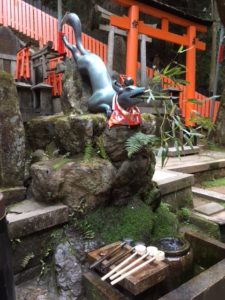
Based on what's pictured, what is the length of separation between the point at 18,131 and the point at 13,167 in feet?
1.35

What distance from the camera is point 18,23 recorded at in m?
10.8

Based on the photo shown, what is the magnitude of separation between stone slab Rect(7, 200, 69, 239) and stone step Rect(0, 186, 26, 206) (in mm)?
117

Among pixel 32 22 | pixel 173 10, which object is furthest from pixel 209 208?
pixel 32 22

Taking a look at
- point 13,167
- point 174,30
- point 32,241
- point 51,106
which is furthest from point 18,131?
point 174,30

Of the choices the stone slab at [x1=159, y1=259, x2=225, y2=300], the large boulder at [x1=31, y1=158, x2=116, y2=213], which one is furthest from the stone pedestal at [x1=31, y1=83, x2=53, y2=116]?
the stone slab at [x1=159, y1=259, x2=225, y2=300]

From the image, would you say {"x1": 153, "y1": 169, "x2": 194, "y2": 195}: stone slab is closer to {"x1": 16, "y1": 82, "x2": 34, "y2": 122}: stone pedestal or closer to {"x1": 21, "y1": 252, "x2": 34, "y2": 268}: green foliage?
{"x1": 21, "y1": 252, "x2": 34, "y2": 268}: green foliage

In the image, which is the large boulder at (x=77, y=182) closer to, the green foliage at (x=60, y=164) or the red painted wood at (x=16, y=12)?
the green foliage at (x=60, y=164)

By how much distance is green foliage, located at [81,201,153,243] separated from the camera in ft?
10.4

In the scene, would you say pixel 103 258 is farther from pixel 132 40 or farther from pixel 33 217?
pixel 132 40

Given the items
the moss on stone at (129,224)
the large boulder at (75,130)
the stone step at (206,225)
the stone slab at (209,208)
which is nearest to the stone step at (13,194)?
the large boulder at (75,130)

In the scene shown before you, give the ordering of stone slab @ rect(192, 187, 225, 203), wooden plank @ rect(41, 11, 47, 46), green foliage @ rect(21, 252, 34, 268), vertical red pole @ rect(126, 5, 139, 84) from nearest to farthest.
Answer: green foliage @ rect(21, 252, 34, 268), stone slab @ rect(192, 187, 225, 203), vertical red pole @ rect(126, 5, 139, 84), wooden plank @ rect(41, 11, 47, 46)

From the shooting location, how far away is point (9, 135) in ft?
10.8

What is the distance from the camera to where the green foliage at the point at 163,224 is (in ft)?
11.5

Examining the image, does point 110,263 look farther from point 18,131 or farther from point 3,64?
point 3,64
